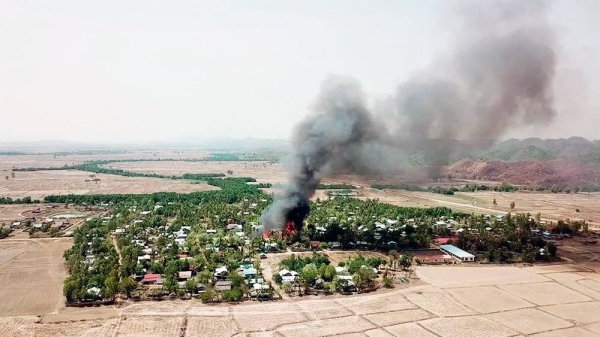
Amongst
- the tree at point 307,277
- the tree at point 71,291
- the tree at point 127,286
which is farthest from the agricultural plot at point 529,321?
the tree at point 71,291

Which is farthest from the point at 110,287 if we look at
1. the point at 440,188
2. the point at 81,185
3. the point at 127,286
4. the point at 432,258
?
the point at 440,188

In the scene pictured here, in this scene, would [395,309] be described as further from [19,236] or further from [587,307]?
[19,236]

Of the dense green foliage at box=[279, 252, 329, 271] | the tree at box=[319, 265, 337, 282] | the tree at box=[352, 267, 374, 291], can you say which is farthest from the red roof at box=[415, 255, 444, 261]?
the tree at box=[319, 265, 337, 282]

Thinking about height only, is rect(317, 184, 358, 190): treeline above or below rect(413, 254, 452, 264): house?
above

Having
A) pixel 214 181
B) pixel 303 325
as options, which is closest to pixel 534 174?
pixel 214 181

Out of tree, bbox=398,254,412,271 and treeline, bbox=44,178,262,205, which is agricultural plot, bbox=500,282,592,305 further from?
treeline, bbox=44,178,262,205

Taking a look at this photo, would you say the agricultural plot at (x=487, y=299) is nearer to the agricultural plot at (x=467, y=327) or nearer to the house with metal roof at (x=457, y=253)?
the agricultural plot at (x=467, y=327)

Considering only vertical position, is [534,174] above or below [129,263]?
above
